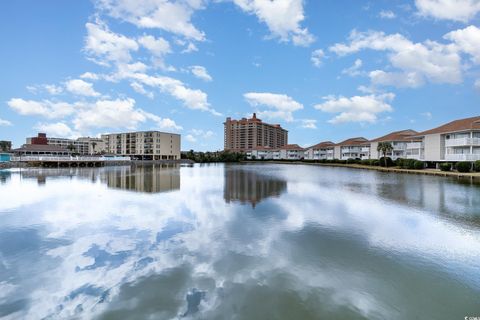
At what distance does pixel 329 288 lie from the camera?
6301 millimetres

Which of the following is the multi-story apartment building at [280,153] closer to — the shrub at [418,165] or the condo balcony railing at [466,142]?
the shrub at [418,165]

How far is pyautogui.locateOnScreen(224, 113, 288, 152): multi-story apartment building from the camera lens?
146750 millimetres

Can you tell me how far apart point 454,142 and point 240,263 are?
4398 centimetres

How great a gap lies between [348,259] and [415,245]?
2911 millimetres

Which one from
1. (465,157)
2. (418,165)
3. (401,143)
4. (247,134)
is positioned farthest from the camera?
(247,134)

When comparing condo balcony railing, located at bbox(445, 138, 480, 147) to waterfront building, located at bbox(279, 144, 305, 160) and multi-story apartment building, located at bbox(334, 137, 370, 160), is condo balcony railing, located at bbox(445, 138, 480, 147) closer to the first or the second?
multi-story apartment building, located at bbox(334, 137, 370, 160)

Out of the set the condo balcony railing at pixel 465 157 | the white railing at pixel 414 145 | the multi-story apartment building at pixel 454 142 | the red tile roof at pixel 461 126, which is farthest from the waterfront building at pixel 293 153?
the condo balcony railing at pixel 465 157

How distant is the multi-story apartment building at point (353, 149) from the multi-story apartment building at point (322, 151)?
4.93 meters

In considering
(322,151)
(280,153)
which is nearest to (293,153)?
(280,153)

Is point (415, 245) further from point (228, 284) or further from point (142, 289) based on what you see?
point (142, 289)

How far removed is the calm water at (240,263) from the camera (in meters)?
5.57

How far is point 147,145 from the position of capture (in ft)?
335

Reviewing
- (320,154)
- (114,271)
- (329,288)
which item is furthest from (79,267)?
(320,154)

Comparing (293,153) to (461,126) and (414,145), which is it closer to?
(414,145)
